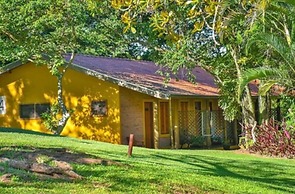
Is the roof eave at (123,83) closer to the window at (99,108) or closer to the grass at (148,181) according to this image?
the window at (99,108)

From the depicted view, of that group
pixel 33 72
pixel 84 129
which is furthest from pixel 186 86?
pixel 33 72

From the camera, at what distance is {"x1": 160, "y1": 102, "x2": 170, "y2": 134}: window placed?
78.3 ft

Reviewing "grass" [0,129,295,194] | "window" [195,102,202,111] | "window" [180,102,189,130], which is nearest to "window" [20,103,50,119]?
"window" [180,102,189,130]

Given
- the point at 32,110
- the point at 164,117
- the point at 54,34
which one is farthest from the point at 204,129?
the point at 32,110

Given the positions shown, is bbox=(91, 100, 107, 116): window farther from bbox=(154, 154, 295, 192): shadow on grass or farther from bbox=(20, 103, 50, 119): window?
bbox=(154, 154, 295, 192): shadow on grass

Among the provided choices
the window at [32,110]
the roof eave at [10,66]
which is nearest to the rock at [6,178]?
the window at [32,110]

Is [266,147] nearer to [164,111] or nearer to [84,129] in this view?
[164,111]

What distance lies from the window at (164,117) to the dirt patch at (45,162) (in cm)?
1292

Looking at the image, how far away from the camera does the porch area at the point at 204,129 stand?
23.9 meters

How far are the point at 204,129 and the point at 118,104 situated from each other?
15.9ft

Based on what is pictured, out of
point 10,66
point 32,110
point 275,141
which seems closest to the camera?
point 275,141

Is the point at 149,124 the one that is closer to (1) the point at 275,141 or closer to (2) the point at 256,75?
(1) the point at 275,141

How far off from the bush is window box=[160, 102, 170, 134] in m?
5.04

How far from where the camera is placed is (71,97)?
80.9 feet
